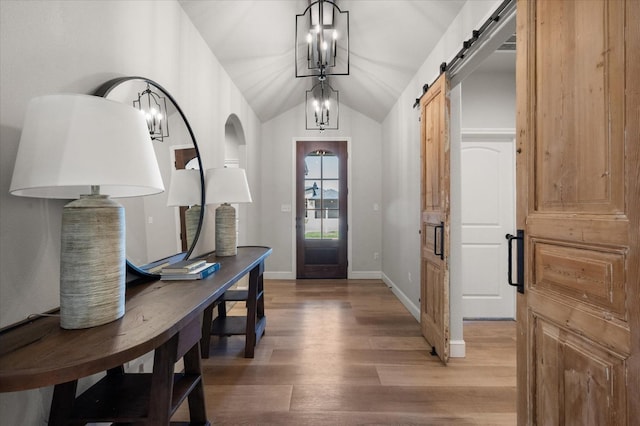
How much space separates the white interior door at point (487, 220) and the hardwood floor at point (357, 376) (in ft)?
0.88

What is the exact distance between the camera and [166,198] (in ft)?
6.34

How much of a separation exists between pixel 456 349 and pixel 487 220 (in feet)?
4.98

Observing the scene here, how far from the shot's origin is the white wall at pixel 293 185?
529cm

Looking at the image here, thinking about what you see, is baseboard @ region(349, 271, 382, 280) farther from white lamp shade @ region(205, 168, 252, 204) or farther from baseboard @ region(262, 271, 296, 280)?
white lamp shade @ region(205, 168, 252, 204)

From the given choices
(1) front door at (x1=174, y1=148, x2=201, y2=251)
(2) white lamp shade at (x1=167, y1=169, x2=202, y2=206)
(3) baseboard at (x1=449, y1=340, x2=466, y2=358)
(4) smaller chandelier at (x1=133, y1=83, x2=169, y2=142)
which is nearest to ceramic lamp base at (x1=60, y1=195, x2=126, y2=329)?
(4) smaller chandelier at (x1=133, y1=83, x2=169, y2=142)

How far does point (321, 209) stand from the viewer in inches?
209

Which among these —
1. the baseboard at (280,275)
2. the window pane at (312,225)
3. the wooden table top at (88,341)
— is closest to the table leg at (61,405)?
the wooden table top at (88,341)

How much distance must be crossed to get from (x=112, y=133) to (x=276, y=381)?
6.21 feet

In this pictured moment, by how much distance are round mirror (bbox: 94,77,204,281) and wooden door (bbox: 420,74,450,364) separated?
1.91 m

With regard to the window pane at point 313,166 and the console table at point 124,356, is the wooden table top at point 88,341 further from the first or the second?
the window pane at point 313,166

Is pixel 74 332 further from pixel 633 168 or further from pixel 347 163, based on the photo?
pixel 347 163

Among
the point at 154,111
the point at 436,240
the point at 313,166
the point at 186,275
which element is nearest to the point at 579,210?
the point at 436,240

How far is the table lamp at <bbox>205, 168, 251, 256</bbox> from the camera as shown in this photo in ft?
8.34

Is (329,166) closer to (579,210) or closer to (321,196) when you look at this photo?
(321,196)
